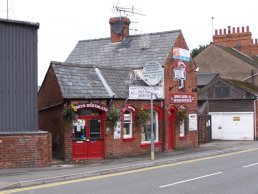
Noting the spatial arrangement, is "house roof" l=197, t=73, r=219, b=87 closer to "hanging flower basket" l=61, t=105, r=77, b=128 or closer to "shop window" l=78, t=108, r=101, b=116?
"shop window" l=78, t=108, r=101, b=116

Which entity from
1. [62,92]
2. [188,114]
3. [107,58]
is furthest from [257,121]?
[62,92]

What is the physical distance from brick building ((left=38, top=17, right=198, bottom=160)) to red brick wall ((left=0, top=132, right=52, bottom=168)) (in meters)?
2.69

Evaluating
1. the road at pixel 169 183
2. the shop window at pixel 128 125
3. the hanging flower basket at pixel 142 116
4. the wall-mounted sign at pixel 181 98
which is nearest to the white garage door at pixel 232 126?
the wall-mounted sign at pixel 181 98

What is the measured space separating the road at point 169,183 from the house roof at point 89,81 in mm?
5896

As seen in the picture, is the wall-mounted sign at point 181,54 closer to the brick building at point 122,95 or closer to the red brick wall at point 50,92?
the brick building at point 122,95

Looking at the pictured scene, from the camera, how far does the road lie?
12.4 meters

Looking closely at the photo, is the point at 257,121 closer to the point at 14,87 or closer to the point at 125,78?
the point at 125,78

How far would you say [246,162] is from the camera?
19.9 meters

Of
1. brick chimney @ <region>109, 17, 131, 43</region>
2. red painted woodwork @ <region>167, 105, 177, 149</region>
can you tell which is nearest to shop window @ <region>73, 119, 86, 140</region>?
red painted woodwork @ <region>167, 105, 177, 149</region>

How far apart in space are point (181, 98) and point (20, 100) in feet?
41.1

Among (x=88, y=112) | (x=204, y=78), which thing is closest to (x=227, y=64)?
(x=204, y=78)

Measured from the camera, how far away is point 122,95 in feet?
78.5

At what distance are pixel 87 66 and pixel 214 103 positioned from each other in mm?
18224

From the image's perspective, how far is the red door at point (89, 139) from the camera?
2200 centimetres
